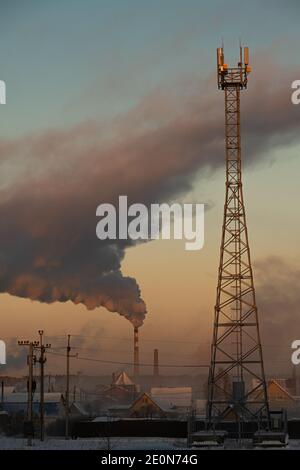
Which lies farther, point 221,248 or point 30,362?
point 30,362

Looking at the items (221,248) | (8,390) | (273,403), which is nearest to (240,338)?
(221,248)

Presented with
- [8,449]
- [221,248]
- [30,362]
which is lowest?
[8,449]

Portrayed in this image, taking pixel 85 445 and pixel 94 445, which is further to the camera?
pixel 85 445

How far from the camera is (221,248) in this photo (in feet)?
222

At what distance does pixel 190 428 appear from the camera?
2598 inches

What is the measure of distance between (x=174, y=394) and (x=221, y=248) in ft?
222

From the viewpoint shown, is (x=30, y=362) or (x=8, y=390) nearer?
(x=30, y=362)
